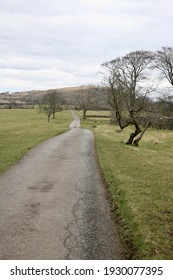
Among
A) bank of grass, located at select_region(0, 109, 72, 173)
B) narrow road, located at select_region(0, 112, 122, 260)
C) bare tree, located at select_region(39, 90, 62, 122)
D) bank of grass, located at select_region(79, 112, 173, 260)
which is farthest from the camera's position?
bare tree, located at select_region(39, 90, 62, 122)

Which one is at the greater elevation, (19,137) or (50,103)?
(50,103)

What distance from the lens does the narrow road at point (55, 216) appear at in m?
7.17

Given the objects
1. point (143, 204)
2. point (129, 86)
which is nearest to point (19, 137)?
point (129, 86)

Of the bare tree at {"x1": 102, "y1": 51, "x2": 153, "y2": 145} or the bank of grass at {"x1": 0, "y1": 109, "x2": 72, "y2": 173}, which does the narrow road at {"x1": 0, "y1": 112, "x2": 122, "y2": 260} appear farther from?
the bare tree at {"x1": 102, "y1": 51, "x2": 153, "y2": 145}

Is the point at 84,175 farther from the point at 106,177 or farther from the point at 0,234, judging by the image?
the point at 0,234

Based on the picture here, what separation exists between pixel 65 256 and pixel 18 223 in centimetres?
234

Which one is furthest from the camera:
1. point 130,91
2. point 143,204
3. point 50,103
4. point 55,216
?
point 50,103

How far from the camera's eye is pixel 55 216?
940 centimetres

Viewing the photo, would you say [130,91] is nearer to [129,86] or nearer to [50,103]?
[129,86]

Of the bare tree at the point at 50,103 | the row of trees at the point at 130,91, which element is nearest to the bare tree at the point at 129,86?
the row of trees at the point at 130,91

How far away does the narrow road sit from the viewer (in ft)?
23.5

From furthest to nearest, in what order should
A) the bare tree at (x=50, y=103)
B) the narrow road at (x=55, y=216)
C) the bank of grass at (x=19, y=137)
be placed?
the bare tree at (x=50, y=103) → the bank of grass at (x=19, y=137) → the narrow road at (x=55, y=216)

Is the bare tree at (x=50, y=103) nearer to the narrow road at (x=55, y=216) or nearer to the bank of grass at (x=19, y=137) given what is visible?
the bank of grass at (x=19, y=137)

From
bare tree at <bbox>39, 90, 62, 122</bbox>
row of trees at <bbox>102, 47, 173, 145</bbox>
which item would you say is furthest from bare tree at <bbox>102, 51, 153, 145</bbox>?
bare tree at <bbox>39, 90, 62, 122</bbox>
